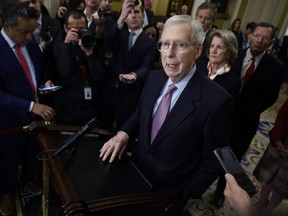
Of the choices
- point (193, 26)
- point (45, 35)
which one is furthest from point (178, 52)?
point (45, 35)

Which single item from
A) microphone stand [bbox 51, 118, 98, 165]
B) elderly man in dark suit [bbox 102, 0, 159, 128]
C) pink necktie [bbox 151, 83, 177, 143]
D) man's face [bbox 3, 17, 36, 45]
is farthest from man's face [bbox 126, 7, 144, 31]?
microphone stand [bbox 51, 118, 98, 165]

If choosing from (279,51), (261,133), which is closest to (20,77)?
(261,133)

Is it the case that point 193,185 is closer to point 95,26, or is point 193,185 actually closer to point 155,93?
point 155,93

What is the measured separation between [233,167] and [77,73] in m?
1.57

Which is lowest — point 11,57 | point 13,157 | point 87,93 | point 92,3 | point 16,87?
point 13,157

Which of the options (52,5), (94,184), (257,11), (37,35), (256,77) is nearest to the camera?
(94,184)

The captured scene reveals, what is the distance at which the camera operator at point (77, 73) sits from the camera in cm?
209

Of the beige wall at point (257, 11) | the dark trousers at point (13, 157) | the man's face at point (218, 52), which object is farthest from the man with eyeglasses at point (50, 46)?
the beige wall at point (257, 11)

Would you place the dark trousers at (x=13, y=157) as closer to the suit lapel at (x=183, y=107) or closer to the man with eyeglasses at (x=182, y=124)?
the man with eyeglasses at (x=182, y=124)

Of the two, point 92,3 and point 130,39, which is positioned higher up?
point 92,3

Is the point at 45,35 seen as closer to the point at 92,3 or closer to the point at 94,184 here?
the point at 92,3

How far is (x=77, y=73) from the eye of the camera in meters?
2.22

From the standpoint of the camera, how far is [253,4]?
920 centimetres

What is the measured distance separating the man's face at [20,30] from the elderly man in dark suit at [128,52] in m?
0.91
